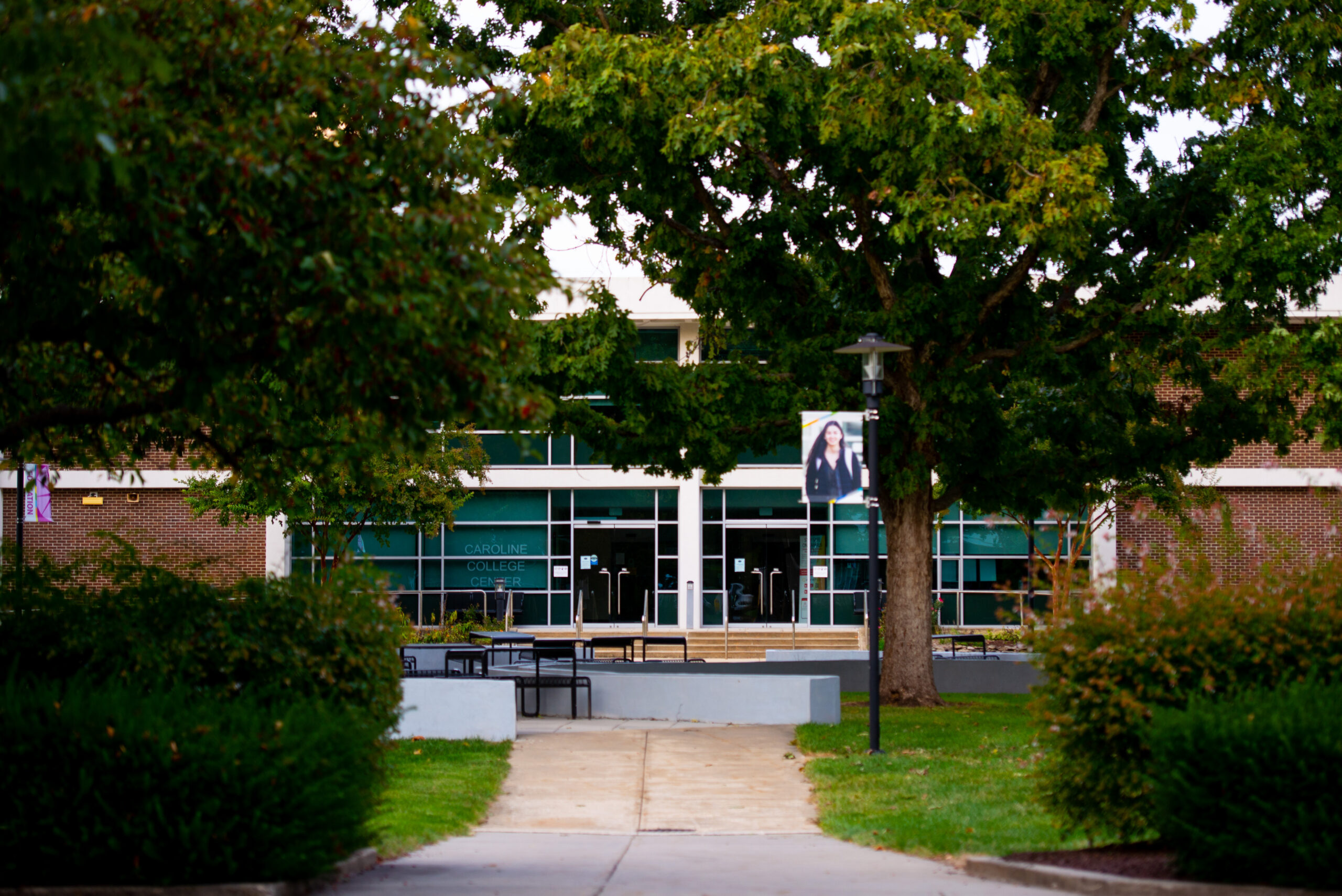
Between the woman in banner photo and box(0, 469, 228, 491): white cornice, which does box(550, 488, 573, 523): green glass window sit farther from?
the woman in banner photo

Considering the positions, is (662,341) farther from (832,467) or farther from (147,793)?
(147,793)

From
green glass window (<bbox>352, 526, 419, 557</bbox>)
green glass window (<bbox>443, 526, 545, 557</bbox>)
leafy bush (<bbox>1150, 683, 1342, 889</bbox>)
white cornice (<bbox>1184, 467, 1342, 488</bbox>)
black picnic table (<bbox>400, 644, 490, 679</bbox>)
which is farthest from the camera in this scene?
green glass window (<bbox>443, 526, 545, 557</bbox>)

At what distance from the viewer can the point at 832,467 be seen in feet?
48.8

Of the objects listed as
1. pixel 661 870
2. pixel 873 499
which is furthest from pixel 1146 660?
pixel 873 499

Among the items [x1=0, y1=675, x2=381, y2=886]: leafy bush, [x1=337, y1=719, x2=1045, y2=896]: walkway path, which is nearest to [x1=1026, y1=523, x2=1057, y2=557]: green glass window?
[x1=337, y1=719, x2=1045, y2=896]: walkway path

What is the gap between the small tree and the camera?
2742 centimetres

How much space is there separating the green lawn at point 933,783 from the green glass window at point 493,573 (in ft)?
61.3

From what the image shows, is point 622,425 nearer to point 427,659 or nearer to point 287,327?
point 427,659

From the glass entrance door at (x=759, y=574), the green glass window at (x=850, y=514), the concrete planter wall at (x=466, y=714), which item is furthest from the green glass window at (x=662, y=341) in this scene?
the concrete planter wall at (x=466, y=714)

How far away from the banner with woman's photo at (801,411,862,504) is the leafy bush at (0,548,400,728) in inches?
280

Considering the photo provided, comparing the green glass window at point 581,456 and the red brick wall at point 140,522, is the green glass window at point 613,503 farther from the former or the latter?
the red brick wall at point 140,522

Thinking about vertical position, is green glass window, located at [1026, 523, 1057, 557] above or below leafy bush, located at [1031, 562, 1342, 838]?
above

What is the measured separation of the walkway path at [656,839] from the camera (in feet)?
26.5

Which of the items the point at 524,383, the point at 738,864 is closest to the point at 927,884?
the point at 738,864
